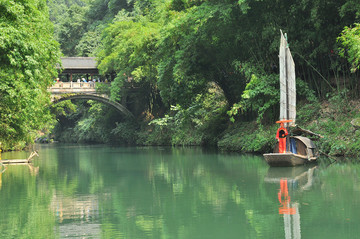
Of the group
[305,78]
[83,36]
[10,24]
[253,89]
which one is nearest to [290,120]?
[253,89]

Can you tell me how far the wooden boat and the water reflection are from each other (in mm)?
348

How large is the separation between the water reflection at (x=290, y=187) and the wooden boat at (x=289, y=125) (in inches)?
13.7

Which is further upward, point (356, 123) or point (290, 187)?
point (356, 123)

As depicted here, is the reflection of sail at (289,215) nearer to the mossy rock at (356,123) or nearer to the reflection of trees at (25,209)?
the reflection of trees at (25,209)

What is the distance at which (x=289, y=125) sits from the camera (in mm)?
17875

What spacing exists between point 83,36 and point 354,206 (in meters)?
55.1

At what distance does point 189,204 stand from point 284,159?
7.22 meters

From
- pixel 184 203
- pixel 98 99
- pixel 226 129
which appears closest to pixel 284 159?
pixel 184 203

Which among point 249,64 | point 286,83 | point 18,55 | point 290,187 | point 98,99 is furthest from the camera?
point 98,99

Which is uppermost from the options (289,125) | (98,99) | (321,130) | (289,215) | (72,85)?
(72,85)

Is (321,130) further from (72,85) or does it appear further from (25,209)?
(72,85)

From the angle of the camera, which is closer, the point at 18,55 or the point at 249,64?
→ the point at 18,55

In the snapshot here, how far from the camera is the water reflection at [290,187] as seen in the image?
25.2 feet

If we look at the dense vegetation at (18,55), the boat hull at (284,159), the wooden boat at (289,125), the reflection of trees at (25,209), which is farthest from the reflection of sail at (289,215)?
the dense vegetation at (18,55)
